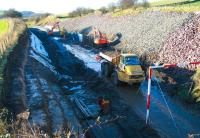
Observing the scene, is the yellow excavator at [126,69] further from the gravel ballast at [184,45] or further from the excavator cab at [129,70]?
the gravel ballast at [184,45]

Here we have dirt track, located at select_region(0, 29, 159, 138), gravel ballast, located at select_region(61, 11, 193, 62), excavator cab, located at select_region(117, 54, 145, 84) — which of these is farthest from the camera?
gravel ballast, located at select_region(61, 11, 193, 62)

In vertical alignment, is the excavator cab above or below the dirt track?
above

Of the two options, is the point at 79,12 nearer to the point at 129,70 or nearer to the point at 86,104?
the point at 129,70

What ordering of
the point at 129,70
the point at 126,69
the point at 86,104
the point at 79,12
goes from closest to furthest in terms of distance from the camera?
the point at 86,104 → the point at 129,70 → the point at 126,69 → the point at 79,12

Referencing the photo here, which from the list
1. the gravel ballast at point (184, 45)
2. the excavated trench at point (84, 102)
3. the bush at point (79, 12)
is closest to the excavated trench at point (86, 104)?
the excavated trench at point (84, 102)

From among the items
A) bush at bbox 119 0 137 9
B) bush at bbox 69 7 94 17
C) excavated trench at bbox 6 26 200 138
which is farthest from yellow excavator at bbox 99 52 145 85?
bush at bbox 69 7 94 17

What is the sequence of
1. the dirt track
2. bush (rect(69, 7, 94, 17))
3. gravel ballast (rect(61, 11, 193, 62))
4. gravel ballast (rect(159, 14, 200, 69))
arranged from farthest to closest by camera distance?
1. bush (rect(69, 7, 94, 17))
2. gravel ballast (rect(61, 11, 193, 62))
3. gravel ballast (rect(159, 14, 200, 69))
4. the dirt track

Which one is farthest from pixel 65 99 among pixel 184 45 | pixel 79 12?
pixel 79 12

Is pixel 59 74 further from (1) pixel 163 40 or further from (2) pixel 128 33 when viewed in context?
(2) pixel 128 33

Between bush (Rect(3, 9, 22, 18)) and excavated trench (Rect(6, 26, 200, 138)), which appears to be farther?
bush (Rect(3, 9, 22, 18))

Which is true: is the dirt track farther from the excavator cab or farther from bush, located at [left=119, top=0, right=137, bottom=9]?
bush, located at [left=119, top=0, right=137, bottom=9]

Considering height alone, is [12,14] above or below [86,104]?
above

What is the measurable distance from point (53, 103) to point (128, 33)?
22602 mm

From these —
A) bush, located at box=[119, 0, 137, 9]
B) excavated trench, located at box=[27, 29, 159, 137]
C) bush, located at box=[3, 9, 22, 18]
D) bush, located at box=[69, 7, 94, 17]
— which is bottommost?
excavated trench, located at box=[27, 29, 159, 137]
